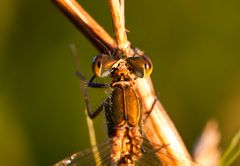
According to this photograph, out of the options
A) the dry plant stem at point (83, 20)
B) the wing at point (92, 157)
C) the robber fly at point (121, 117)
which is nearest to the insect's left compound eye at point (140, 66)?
the robber fly at point (121, 117)

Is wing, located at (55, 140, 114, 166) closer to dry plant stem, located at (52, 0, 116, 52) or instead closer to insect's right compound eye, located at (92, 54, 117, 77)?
insect's right compound eye, located at (92, 54, 117, 77)

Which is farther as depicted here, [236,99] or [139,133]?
[236,99]

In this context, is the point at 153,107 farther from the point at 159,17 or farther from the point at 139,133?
the point at 159,17

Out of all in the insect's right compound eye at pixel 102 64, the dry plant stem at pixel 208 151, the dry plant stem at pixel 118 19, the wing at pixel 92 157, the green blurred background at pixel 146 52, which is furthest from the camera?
the green blurred background at pixel 146 52

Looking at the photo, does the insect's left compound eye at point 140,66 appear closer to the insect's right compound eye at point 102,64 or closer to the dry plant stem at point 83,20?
the insect's right compound eye at point 102,64

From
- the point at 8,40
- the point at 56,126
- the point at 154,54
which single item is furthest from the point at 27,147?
the point at 154,54

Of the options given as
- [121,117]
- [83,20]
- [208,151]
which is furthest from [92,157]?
[83,20]

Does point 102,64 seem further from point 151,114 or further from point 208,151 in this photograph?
point 208,151
